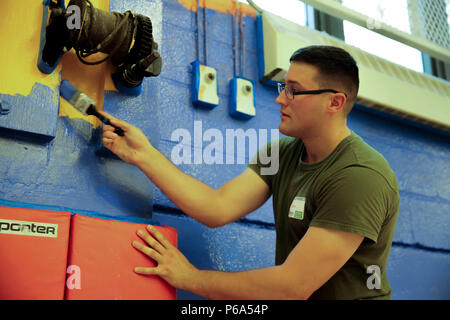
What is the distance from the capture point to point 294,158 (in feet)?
4.23

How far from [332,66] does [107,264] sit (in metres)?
0.78

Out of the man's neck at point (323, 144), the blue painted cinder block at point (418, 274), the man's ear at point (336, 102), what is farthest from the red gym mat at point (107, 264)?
the blue painted cinder block at point (418, 274)

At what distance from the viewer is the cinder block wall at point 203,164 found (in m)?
1.10

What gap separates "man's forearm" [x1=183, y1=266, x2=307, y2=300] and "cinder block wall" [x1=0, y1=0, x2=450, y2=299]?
28cm

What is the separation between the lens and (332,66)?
125 cm

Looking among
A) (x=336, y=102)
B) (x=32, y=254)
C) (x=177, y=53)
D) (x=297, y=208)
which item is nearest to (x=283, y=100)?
(x=336, y=102)

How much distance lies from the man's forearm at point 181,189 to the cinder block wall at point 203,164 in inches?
3.5

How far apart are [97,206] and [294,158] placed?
55 cm

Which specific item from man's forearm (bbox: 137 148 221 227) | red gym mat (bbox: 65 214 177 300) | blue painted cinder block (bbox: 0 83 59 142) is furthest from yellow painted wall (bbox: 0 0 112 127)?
red gym mat (bbox: 65 214 177 300)

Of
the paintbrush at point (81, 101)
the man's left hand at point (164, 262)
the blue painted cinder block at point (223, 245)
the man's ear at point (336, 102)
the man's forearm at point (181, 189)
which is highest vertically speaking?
the man's ear at point (336, 102)

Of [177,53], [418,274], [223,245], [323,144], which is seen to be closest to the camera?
[323,144]

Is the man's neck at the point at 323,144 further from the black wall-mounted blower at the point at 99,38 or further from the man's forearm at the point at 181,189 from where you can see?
the black wall-mounted blower at the point at 99,38

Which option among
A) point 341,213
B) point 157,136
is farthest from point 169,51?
point 341,213

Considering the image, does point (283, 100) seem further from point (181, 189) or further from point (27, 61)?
point (27, 61)
